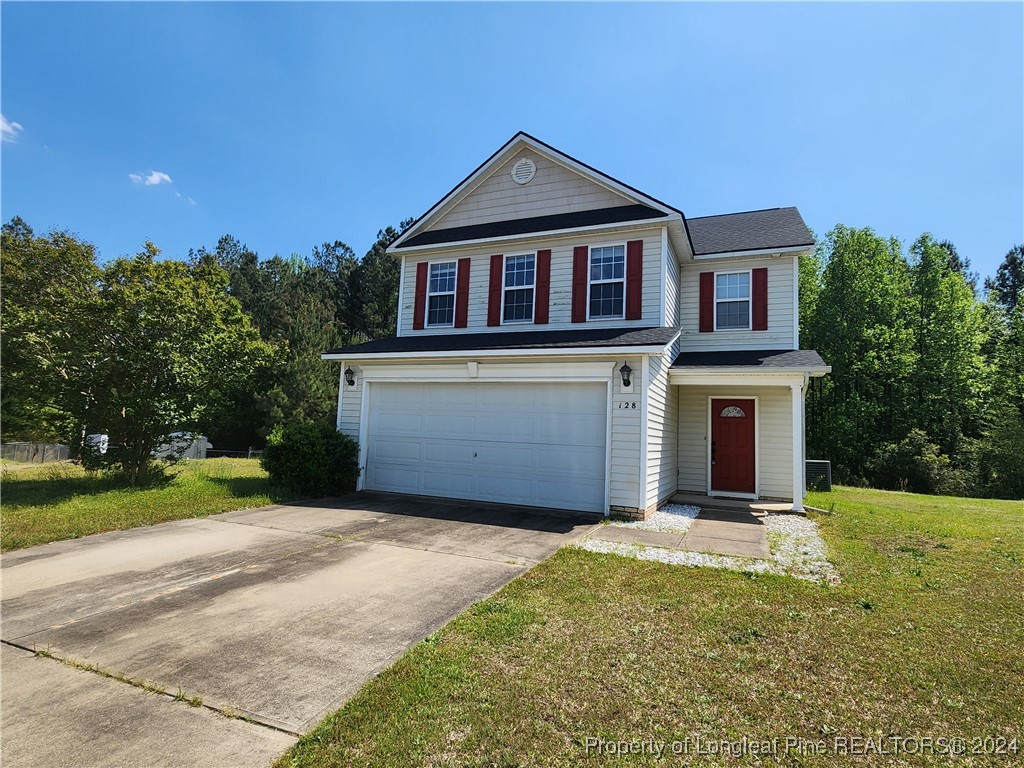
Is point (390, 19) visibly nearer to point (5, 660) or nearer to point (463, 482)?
point (463, 482)

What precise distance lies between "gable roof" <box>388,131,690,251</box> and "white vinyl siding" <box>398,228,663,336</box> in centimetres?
35

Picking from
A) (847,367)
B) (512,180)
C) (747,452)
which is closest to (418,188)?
(512,180)

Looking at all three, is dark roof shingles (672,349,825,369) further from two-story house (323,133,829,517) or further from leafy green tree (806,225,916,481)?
leafy green tree (806,225,916,481)

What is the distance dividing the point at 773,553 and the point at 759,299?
740 cm

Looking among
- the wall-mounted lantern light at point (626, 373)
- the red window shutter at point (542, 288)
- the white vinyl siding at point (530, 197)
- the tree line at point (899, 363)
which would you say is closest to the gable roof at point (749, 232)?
the white vinyl siding at point (530, 197)

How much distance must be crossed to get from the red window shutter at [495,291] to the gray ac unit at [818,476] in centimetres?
1051

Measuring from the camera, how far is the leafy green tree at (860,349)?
22656 mm

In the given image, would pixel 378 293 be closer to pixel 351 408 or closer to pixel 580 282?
pixel 351 408

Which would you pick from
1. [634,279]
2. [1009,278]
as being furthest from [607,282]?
[1009,278]

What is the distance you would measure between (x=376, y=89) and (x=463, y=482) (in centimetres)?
905

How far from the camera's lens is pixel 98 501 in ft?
28.9

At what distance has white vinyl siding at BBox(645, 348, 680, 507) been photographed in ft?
30.2

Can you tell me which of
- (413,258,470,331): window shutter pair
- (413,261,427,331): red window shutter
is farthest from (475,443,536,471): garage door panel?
(413,261,427,331): red window shutter

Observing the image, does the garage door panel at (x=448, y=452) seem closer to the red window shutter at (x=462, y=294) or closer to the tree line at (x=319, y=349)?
the red window shutter at (x=462, y=294)
